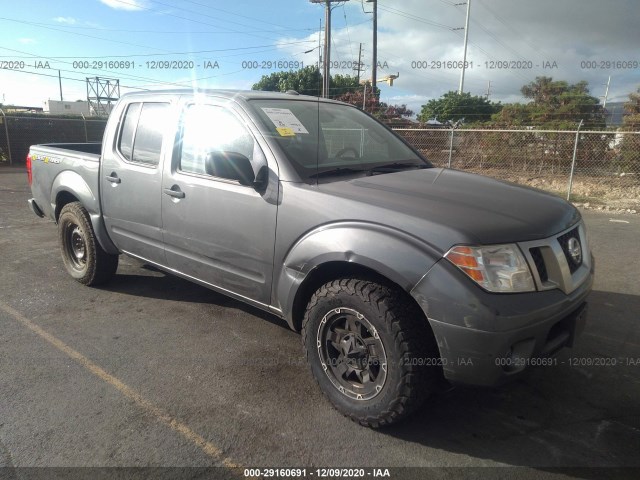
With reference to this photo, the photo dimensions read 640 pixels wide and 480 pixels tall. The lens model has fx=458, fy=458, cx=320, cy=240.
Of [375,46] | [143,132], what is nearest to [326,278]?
[143,132]

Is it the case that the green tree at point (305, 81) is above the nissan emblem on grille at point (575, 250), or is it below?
above

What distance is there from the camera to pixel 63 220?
4.73 metres

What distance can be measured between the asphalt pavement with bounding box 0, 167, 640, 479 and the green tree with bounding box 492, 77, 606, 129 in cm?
1662

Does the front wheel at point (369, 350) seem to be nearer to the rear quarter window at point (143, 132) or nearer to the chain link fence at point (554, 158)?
the rear quarter window at point (143, 132)

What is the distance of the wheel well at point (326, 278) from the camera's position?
2.48 metres

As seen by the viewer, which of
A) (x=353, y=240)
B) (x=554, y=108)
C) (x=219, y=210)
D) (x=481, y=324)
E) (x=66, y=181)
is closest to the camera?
(x=481, y=324)

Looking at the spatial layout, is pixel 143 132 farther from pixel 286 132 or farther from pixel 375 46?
pixel 375 46

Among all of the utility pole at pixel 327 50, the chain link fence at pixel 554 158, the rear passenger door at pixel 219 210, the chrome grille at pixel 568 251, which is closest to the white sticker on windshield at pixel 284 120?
the rear passenger door at pixel 219 210

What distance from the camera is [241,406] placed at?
2.77 meters

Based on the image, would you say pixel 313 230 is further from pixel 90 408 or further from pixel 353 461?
pixel 90 408

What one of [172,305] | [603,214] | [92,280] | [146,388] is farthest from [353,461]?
[603,214]

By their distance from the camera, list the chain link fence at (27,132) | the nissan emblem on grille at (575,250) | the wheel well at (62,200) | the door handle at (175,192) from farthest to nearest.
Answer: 1. the chain link fence at (27,132)
2. the wheel well at (62,200)
3. the door handle at (175,192)
4. the nissan emblem on grille at (575,250)

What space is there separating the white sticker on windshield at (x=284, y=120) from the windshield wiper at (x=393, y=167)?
0.57 m

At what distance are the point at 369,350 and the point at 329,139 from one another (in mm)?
1695
